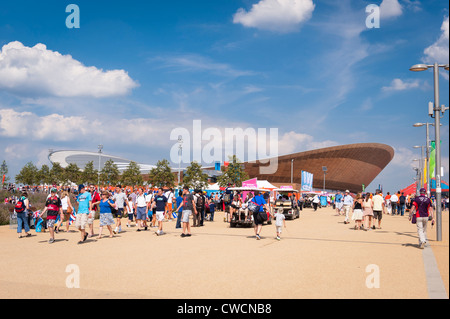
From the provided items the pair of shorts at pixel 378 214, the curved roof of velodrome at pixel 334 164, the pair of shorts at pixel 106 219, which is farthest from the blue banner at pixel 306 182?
the curved roof of velodrome at pixel 334 164

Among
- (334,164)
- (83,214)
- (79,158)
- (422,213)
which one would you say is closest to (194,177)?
(83,214)

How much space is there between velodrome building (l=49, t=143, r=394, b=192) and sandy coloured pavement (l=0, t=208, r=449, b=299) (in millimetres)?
83081

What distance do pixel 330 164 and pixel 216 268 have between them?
9421cm

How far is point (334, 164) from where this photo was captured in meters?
98.0

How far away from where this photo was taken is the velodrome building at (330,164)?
9656cm

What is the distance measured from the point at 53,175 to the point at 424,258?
6320 cm

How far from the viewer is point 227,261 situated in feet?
27.2

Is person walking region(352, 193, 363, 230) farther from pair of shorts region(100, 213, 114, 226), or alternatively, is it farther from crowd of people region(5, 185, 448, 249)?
pair of shorts region(100, 213, 114, 226)

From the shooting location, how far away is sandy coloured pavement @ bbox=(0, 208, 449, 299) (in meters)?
5.62

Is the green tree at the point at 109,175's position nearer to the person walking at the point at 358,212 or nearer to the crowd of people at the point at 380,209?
the crowd of people at the point at 380,209
